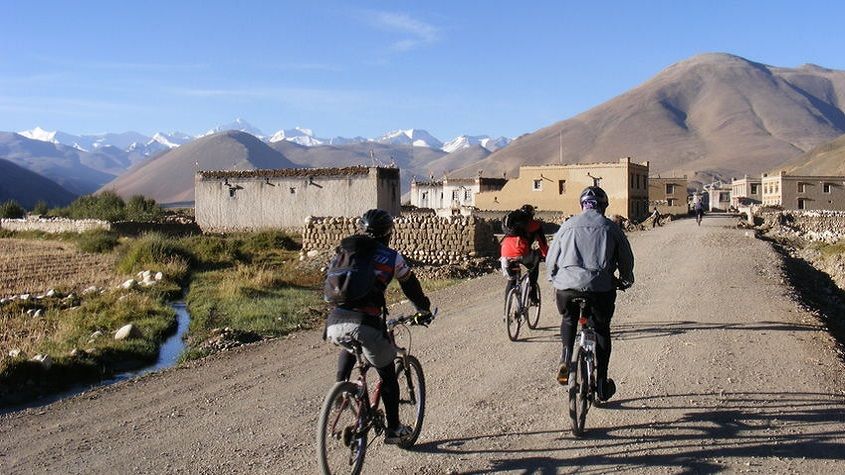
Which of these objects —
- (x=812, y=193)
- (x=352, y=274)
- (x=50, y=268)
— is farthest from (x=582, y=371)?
(x=812, y=193)

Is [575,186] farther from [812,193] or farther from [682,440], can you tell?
[682,440]

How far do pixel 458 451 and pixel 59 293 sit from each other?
1763 cm

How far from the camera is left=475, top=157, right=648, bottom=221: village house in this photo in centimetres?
5428

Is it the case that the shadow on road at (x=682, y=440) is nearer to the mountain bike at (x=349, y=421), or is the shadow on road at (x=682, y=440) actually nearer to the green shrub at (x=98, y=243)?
the mountain bike at (x=349, y=421)

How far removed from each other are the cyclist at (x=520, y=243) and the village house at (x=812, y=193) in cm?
8154

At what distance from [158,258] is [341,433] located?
23663 millimetres

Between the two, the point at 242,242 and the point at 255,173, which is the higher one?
the point at 255,173

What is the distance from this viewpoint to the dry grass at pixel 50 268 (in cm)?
2316

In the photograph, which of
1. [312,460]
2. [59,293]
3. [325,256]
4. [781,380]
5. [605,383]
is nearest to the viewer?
[312,460]

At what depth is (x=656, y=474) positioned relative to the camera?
5414 mm

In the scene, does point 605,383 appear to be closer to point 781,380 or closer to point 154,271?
point 781,380

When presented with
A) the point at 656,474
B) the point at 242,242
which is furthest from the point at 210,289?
the point at 656,474

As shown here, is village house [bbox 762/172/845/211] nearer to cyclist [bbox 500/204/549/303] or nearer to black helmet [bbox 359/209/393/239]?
cyclist [bbox 500/204/549/303]

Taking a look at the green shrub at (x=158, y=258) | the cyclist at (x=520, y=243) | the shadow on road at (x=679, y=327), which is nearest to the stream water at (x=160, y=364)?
the cyclist at (x=520, y=243)
